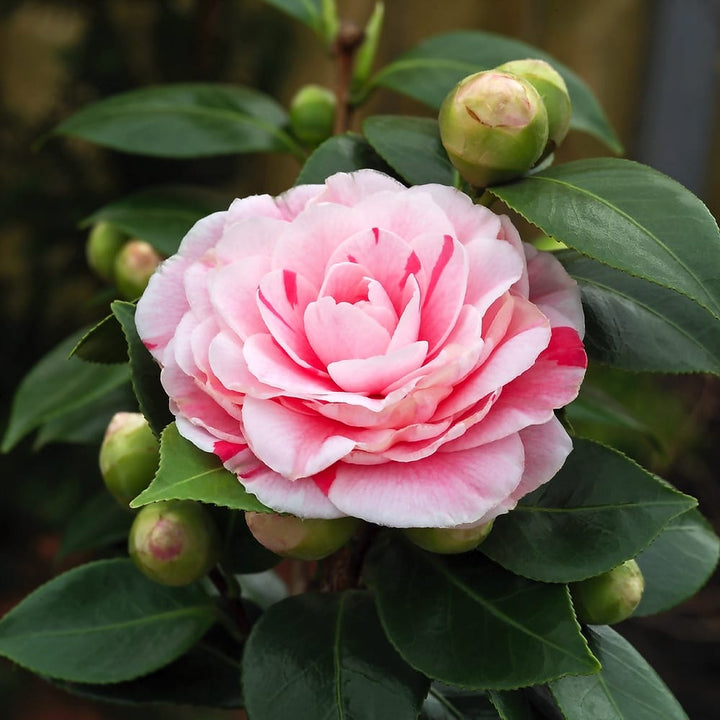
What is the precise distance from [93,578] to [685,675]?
144 centimetres

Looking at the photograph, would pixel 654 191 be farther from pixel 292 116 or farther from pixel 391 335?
pixel 292 116

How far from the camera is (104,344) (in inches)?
19.4

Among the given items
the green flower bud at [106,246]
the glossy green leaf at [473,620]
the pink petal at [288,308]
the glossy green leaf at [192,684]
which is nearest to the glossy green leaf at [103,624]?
the glossy green leaf at [192,684]

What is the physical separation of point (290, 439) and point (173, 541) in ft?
0.44

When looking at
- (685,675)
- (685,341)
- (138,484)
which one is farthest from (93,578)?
(685,675)

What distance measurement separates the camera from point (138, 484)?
0.51 metres

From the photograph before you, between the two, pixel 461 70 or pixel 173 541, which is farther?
pixel 461 70

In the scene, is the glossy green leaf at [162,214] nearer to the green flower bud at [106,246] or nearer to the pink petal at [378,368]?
the green flower bud at [106,246]

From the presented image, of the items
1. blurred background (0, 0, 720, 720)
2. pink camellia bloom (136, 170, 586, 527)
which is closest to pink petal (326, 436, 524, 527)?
pink camellia bloom (136, 170, 586, 527)

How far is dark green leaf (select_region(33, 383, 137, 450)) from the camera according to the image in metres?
0.80

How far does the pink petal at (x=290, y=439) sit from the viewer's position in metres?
0.37

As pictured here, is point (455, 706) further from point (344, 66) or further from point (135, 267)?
point (344, 66)

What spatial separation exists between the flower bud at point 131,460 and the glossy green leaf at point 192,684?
0.44 feet

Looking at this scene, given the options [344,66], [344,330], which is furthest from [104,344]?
[344,66]
